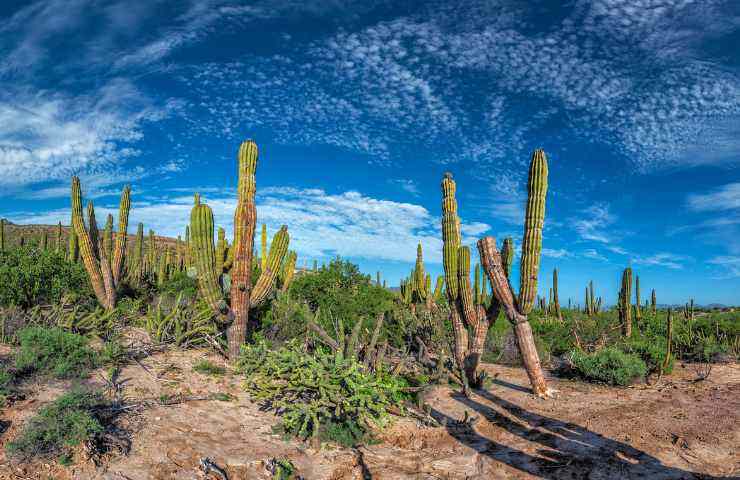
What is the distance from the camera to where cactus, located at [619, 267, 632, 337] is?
16.3 metres

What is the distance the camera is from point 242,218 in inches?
368

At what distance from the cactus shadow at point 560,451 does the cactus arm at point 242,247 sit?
13.4 feet

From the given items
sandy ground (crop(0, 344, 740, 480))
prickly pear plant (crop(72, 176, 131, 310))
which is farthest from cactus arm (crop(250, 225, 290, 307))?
prickly pear plant (crop(72, 176, 131, 310))

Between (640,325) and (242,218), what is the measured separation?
16105 mm

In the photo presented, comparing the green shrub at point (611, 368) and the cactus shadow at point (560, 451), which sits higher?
the green shrub at point (611, 368)

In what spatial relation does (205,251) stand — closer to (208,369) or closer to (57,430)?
(208,369)

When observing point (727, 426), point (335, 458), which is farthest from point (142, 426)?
point (727, 426)

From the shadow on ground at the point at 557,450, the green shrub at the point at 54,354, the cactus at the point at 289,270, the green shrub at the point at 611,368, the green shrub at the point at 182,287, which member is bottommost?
the shadow on ground at the point at 557,450

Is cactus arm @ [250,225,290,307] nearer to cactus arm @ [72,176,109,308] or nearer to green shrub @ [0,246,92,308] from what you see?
green shrub @ [0,246,92,308]

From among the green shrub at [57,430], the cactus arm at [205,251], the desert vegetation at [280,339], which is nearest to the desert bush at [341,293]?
the desert vegetation at [280,339]

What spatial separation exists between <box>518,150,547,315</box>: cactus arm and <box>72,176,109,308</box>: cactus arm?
10658mm

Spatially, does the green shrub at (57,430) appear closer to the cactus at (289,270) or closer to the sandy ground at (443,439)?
the sandy ground at (443,439)

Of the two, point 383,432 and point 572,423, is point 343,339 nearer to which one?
point 383,432

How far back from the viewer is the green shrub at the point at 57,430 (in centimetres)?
492
